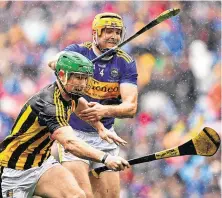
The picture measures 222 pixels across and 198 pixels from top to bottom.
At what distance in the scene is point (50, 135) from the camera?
482 centimetres

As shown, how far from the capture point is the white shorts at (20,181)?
4.89 metres

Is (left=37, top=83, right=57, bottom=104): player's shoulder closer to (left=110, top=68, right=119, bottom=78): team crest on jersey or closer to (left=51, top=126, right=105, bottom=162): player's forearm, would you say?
(left=51, top=126, right=105, bottom=162): player's forearm

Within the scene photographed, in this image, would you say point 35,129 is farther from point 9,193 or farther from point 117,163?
point 117,163

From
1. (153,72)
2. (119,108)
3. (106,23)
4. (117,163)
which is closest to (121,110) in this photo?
(119,108)

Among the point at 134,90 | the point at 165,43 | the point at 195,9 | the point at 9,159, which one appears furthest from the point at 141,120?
the point at 9,159

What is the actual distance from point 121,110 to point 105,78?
342mm

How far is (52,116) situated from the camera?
468 centimetres

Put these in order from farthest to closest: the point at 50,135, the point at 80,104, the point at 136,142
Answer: the point at 136,142
the point at 80,104
the point at 50,135

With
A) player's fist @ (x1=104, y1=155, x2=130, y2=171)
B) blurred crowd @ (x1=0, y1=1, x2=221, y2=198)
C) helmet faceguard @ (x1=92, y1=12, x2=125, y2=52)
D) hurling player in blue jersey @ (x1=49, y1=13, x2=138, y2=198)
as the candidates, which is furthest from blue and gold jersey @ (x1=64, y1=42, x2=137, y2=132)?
blurred crowd @ (x1=0, y1=1, x2=221, y2=198)

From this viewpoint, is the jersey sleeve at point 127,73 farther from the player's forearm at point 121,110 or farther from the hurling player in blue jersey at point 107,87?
the player's forearm at point 121,110

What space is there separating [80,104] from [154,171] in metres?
3.00

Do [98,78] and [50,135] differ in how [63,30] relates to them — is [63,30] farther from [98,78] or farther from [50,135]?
[50,135]

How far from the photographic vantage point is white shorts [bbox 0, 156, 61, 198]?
4.89 meters

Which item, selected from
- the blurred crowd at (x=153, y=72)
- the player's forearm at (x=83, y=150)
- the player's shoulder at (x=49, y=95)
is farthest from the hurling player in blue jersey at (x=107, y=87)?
the blurred crowd at (x=153, y=72)
